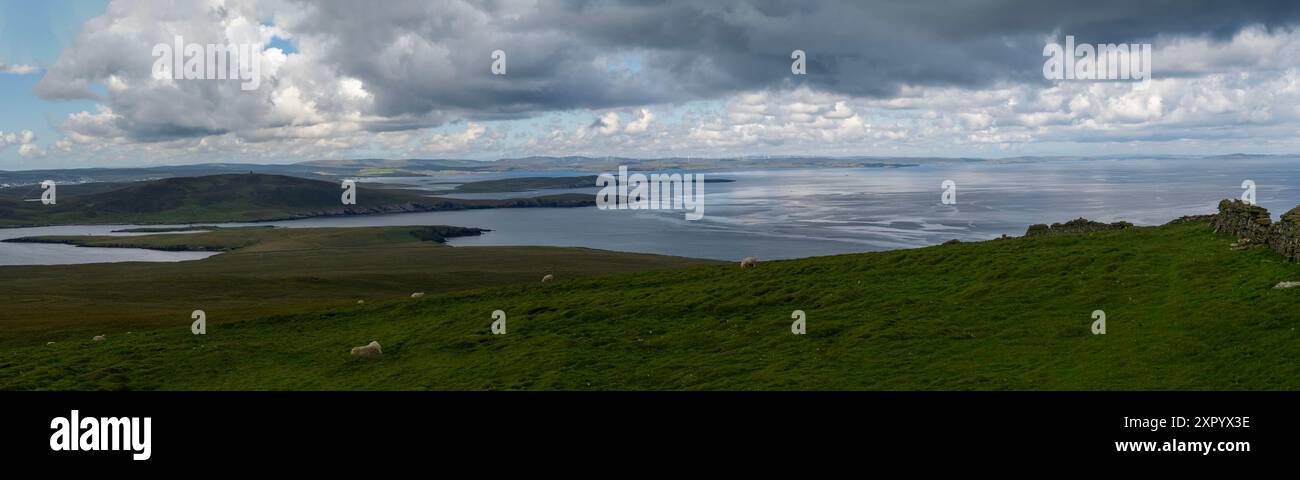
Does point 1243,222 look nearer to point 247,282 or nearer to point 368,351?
point 368,351

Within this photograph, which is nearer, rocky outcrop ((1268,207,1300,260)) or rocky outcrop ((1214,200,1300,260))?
rocky outcrop ((1268,207,1300,260))

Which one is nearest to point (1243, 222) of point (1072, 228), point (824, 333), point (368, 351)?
point (1072, 228)

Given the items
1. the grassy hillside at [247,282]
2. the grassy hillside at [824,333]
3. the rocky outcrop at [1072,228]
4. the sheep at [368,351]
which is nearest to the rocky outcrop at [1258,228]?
the grassy hillside at [824,333]

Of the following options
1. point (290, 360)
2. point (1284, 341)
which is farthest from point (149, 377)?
point (1284, 341)

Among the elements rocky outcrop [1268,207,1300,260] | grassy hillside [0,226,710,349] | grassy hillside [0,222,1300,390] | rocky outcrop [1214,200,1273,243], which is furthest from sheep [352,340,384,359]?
rocky outcrop [1214,200,1273,243]

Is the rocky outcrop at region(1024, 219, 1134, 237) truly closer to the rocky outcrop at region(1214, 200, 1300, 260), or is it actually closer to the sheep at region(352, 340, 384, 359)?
the rocky outcrop at region(1214, 200, 1300, 260)

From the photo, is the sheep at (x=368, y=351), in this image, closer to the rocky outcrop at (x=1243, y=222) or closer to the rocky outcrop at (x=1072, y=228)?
the rocky outcrop at (x=1243, y=222)
